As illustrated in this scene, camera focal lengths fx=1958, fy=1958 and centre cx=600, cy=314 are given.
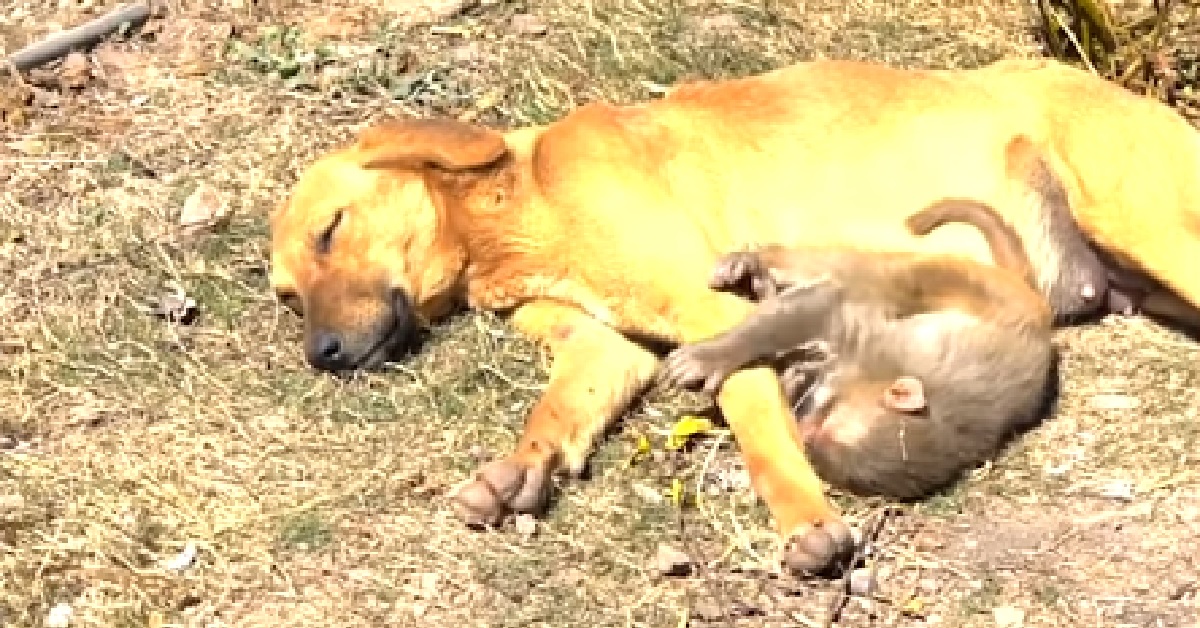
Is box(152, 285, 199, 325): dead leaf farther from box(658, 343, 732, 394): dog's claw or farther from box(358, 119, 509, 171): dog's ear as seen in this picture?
box(658, 343, 732, 394): dog's claw

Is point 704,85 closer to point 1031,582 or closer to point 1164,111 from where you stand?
point 1164,111

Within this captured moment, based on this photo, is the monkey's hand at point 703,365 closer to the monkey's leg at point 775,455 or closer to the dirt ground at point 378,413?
the monkey's leg at point 775,455

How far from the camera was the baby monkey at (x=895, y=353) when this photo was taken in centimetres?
515

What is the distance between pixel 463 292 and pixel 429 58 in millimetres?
1492

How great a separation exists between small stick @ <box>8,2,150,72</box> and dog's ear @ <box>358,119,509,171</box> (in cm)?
193

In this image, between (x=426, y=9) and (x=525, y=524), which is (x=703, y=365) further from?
(x=426, y=9)

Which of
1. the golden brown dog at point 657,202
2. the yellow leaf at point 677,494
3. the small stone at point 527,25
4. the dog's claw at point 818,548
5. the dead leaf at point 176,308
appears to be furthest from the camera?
the small stone at point 527,25

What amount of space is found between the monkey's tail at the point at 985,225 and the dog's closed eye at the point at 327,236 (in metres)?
1.68

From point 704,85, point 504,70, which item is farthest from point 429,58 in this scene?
point 704,85

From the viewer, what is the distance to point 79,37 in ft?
23.9

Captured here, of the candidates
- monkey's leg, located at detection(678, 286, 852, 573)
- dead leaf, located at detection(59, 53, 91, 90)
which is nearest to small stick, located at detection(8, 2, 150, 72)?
dead leaf, located at detection(59, 53, 91, 90)

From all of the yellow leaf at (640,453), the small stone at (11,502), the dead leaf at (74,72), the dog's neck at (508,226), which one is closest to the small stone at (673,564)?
the yellow leaf at (640,453)

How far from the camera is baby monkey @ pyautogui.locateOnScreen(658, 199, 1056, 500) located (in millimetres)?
5148

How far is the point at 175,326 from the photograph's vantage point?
6.08 metres
